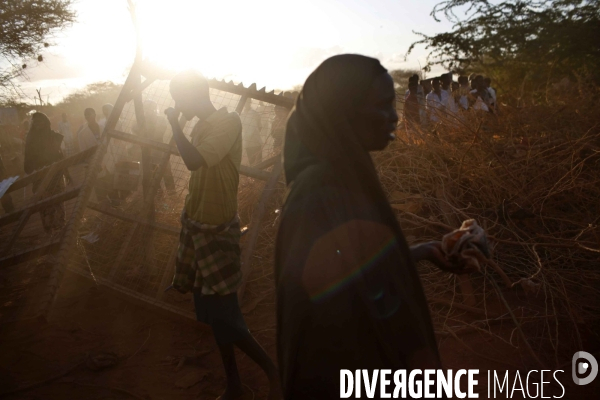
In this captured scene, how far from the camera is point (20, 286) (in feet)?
16.4

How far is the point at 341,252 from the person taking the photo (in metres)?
1.27

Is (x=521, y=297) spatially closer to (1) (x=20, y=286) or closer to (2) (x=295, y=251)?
(2) (x=295, y=251)

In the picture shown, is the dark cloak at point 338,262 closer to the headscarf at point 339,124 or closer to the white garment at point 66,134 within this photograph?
the headscarf at point 339,124

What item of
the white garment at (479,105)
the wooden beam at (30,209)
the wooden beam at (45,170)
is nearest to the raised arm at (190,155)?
the wooden beam at (45,170)

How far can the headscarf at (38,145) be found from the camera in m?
6.57

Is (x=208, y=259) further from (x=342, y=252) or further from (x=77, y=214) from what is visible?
(x=77, y=214)

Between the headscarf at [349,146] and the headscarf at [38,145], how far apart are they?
247 inches

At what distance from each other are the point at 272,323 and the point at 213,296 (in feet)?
4.89

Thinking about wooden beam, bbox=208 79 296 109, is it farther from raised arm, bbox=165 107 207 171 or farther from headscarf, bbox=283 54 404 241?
headscarf, bbox=283 54 404 241

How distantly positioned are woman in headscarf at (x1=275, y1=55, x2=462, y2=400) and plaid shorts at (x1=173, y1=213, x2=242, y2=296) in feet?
4.01

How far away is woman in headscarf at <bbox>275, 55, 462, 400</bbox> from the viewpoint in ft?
4.20

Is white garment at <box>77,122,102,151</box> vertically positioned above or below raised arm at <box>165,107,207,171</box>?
above

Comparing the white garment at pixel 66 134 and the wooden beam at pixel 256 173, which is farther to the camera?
the white garment at pixel 66 134

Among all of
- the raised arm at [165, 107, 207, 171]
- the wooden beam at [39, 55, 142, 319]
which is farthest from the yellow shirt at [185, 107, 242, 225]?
the wooden beam at [39, 55, 142, 319]
